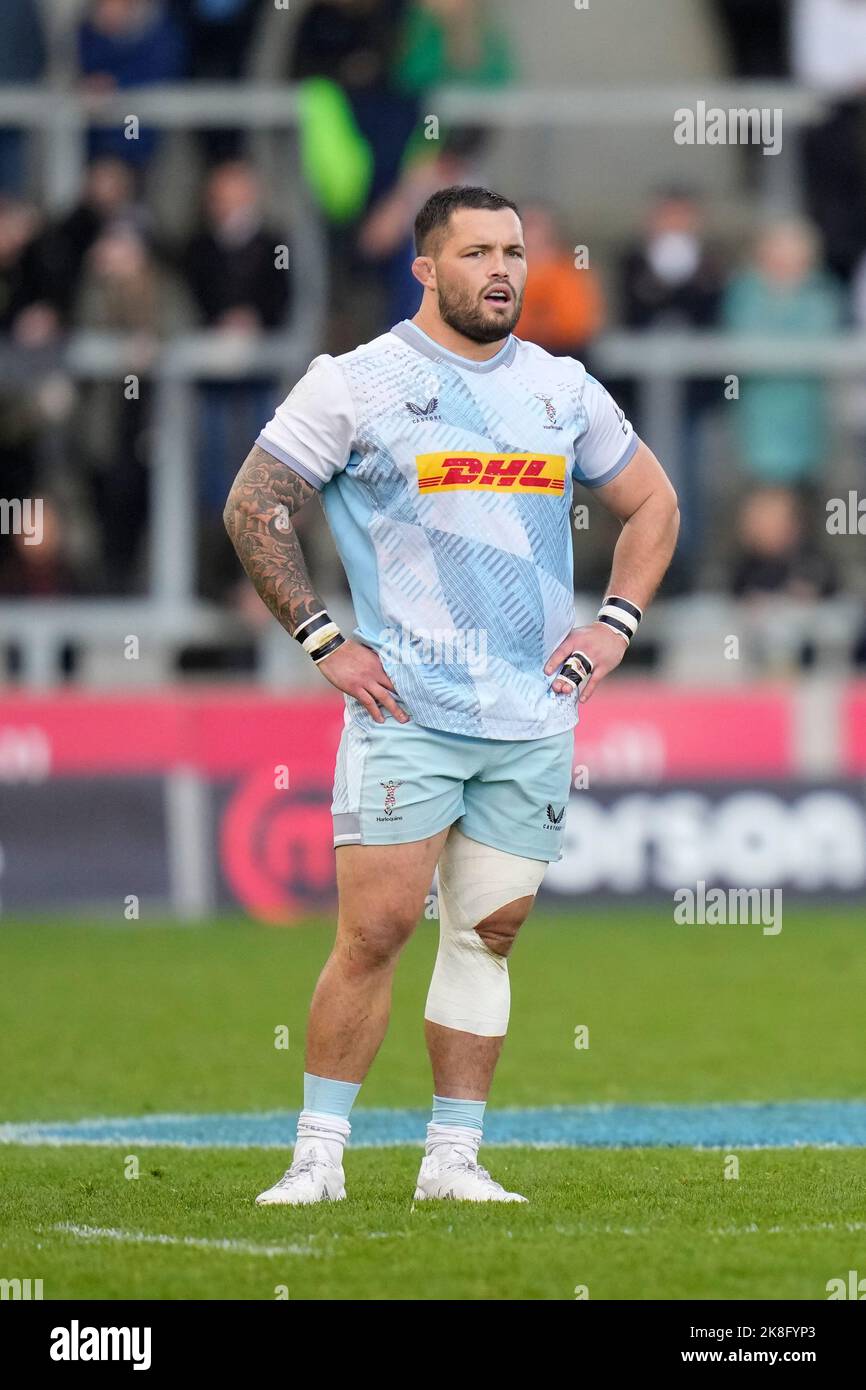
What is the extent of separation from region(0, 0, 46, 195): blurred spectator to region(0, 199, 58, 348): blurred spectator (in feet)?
3.49

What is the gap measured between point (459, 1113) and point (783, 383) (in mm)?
11337

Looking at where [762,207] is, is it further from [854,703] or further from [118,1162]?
[118,1162]

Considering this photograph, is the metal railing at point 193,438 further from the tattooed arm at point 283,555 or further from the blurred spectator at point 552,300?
the tattooed arm at point 283,555

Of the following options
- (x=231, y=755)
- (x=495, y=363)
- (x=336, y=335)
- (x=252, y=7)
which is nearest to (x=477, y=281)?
(x=495, y=363)

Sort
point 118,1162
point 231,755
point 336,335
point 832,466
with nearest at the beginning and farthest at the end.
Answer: point 118,1162 → point 231,755 → point 336,335 → point 832,466

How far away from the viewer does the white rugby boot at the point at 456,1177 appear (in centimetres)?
652

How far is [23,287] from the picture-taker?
1712 cm

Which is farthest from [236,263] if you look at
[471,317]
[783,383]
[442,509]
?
[442,509]

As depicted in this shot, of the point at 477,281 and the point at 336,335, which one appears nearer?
the point at 477,281

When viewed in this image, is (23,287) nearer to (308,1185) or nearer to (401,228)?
(401,228)

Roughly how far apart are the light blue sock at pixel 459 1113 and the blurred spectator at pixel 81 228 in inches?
442

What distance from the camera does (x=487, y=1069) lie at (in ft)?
22.1

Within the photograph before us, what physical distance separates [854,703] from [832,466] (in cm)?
267

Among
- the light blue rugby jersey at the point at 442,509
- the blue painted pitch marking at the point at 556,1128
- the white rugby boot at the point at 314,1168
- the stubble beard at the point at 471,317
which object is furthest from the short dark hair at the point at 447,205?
the blue painted pitch marking at the point at 556,1128
